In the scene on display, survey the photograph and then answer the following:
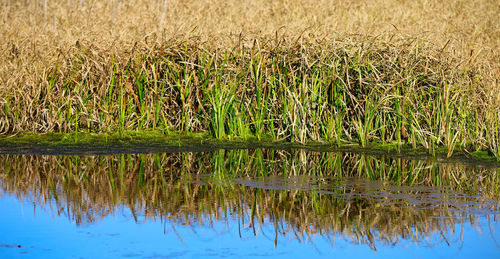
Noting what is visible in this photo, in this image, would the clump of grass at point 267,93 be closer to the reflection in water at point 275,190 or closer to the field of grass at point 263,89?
the field of grass at point 263,89

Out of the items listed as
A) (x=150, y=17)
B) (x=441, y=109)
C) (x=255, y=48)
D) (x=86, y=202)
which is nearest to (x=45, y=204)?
(x=86, y=202)

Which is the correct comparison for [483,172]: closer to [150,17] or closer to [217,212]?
[217,212]

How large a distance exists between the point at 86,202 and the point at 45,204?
296 millimetres

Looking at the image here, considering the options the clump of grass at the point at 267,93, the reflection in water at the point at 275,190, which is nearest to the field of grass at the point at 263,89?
the clump of grass at the point at 267,93

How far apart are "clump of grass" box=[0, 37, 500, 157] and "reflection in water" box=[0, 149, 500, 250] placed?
62 centimetres

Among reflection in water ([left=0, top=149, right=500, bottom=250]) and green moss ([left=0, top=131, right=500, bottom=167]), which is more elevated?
green moss ([left=0, top=131, right=500, bottom=167])

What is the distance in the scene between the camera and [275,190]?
18.4 ft

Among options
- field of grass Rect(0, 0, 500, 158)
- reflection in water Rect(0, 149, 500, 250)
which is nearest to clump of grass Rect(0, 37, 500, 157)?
field of grass Rect(0, 0, 500, 158)

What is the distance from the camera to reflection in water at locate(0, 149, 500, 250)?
15.1 ft

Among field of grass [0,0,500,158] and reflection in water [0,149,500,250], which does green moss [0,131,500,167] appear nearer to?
field of grass [0,0,500,158]

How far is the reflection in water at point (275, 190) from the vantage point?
15.1 feet

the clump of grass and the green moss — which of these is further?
the clump of grass

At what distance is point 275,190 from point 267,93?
2652 millimetres

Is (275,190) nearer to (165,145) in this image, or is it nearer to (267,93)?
(165,145)
